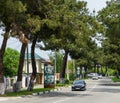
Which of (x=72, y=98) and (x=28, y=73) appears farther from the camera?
(x=28, y=73)

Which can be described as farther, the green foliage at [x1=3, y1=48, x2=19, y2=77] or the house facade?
the green foliage at [x1=3, y1=48, x2=19, y2=77]

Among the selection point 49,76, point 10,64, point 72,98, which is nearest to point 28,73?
point 10,64

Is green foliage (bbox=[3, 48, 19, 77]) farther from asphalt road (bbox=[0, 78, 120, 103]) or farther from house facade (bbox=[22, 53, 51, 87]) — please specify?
asphalt road (bbox=[0, 78, 120, 103])

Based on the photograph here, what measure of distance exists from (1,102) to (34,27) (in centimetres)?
937

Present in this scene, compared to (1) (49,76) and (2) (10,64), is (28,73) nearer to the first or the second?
(2) (10,64)

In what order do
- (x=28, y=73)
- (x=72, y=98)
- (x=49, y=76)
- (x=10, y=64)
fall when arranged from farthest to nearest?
(x=10, y=64) < (x=28, y=73) < (x=49, y=76) < (x=72, y=98)

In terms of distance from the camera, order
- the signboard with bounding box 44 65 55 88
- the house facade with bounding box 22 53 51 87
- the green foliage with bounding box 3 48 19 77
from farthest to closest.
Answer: the green foliage with bounding box 3 48 19 77
the house facade with bounding box 22 53 51 87
the signboard with bounding box 44 65 55 88

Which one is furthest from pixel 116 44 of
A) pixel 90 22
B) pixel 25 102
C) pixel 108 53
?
pixel 25 102

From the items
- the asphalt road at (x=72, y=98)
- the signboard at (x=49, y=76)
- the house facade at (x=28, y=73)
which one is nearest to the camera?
the asphalt road at (x=72, y=98)

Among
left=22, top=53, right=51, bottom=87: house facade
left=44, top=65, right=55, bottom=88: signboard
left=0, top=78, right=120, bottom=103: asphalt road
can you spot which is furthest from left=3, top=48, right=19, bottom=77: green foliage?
left=0, top=78, right=120, bottom=103: asphalt road

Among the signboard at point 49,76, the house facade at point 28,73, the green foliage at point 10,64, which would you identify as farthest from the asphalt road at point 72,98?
the green foliage at point 10,64

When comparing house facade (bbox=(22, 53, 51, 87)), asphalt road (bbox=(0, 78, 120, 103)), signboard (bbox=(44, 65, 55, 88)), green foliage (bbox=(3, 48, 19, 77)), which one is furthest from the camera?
green foliage (bbox=(3, 48, 19, 77))

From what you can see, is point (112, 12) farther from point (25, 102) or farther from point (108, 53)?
point (108, 53)

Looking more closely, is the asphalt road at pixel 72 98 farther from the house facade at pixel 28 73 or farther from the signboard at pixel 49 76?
the signboard at pixel 49 76
